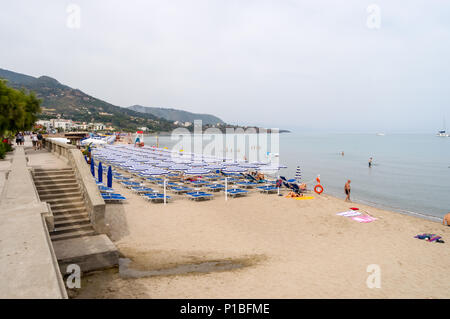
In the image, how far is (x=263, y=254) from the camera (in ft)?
24.0

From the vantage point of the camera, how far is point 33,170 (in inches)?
327

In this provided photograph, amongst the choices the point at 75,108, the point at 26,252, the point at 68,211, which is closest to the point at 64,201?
the point at 68,211

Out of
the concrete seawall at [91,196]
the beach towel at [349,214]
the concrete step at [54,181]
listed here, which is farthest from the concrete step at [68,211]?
the beach towel at [349,214]

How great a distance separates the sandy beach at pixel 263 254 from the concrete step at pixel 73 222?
1082 mm

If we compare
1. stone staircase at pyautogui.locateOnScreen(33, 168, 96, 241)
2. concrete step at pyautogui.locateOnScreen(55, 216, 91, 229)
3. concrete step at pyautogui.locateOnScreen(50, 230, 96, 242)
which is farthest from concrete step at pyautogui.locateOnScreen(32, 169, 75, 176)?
concrete step at pyautogui.locateOnScreen(50, 230, 96, 242)

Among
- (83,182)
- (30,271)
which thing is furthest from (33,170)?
(30,271)

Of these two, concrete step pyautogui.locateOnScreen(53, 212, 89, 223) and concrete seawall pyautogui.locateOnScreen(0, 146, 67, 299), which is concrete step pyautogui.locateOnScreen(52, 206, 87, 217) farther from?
concrete seawall pyautogui.locateOnScreen(0, 146, 67, 299)

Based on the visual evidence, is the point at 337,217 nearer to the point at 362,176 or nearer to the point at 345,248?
the point at 345,248

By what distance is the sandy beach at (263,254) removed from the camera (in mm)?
5344

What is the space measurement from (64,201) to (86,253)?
2542 mm

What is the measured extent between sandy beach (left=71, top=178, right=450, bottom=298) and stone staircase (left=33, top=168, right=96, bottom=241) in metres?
1.18

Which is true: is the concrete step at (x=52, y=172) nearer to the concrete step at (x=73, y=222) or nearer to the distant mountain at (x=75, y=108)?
the concrete step at (x=73, y=222)

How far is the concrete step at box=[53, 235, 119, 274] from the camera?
206 inches
